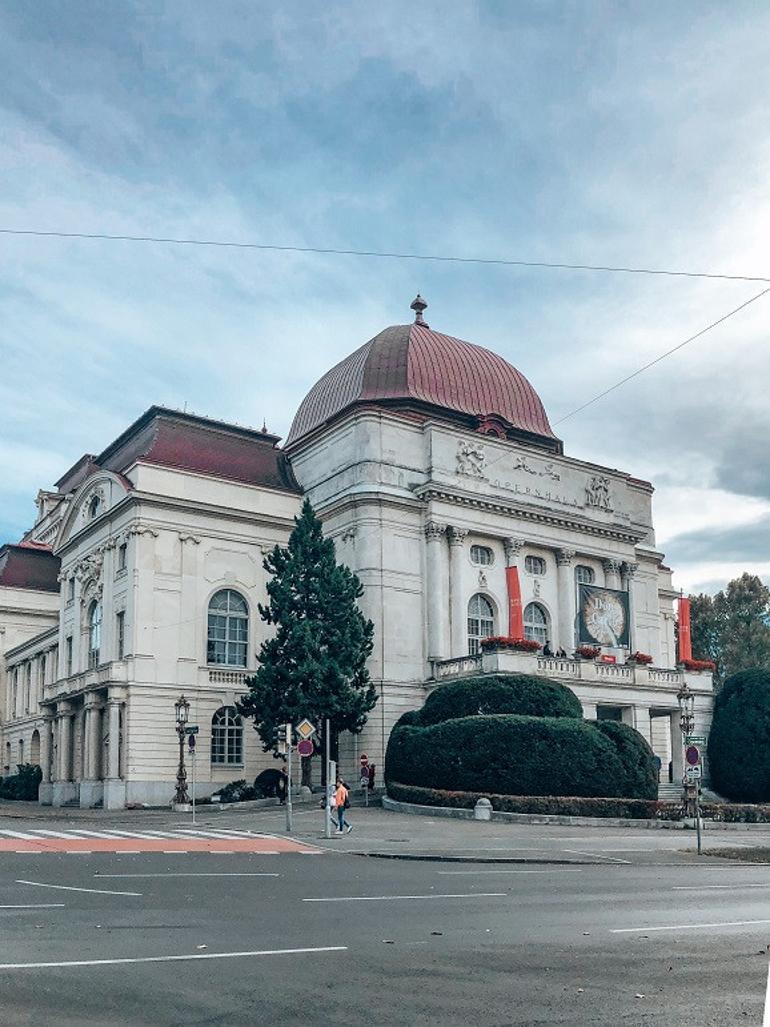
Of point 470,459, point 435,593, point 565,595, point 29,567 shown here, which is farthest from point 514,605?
point 29,567

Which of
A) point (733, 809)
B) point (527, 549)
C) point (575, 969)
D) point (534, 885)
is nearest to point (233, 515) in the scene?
point (527, 549)

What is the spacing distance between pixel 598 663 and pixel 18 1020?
44251 mm

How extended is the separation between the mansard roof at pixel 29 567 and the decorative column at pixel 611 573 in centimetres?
3494

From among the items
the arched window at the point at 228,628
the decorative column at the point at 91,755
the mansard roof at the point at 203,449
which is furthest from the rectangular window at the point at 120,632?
the mansard roof at the point at 203,449

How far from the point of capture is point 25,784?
59.8 m

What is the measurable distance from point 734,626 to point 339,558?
4705 centimetres

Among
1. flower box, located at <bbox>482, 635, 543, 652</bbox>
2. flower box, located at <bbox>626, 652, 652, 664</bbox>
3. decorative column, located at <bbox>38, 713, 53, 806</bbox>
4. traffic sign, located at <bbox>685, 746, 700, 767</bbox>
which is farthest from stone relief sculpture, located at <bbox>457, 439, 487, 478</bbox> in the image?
traffic sign, located at <bbox>685, 746, 700, 767</bbox>

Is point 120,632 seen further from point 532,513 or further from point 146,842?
point 146,842

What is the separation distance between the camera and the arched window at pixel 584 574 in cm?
5942

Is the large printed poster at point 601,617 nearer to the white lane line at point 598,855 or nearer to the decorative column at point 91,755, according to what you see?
the decorative column at point 91,755

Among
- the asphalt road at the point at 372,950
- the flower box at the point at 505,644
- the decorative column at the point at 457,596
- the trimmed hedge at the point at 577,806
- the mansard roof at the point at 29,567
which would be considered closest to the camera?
the asphalt road at the point at 372,950

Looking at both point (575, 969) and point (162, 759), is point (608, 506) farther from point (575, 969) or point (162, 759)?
point (575, 969)

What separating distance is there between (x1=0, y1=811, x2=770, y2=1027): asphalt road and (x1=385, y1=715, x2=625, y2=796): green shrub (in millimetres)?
18558

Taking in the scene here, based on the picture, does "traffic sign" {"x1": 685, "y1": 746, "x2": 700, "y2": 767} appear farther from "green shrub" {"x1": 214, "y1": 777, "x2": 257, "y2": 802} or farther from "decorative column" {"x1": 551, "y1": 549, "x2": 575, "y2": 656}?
"decorative column" {"x1": 551, "y1": 549, "x2": 575, "y2": 656}
